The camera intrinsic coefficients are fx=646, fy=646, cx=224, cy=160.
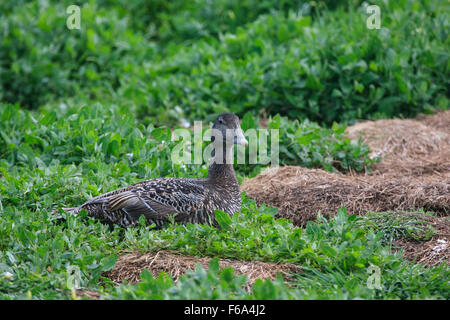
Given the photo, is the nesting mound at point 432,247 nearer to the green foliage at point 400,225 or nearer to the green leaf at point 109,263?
the green foliage at point 400,225

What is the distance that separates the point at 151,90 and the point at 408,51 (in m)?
3.43

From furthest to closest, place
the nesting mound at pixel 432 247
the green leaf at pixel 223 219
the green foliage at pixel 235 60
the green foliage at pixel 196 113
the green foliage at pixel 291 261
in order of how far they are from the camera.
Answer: the green foliage at pixel 235 60
the green leaf at pixel 223 219
the nesting mound at pixel 432 247
the green foliage at pixel 196 113
the green foliage at pixel 291 261

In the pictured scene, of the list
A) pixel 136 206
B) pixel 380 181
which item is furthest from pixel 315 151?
pixel 136 206

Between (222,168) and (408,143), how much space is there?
8.95 ft

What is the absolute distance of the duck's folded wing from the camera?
529 cm

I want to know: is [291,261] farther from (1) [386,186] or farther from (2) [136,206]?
(1) [386,186]

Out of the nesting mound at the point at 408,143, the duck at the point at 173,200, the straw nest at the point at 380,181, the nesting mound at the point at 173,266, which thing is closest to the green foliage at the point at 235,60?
the nesting mound at the point at 408,143

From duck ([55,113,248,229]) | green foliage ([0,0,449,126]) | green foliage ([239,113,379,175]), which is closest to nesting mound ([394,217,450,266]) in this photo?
duck ([55,113,248,229])

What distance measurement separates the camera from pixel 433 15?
9.59 metres

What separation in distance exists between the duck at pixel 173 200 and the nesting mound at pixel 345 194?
56 centimetres

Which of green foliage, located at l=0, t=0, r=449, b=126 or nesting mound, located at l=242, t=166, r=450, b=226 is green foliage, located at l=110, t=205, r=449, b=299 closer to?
nesting mound, located at l=242, t=166, r=450, b=226

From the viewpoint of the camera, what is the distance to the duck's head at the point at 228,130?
572 cm

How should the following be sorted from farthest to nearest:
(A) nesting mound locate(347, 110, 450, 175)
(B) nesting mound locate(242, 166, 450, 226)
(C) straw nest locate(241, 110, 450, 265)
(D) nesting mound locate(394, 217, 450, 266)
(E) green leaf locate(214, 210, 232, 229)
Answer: (A) nesting mound locate(347, 110, 450, 175) < (B) nesting mound locate(242, 166, 450, 226) < (C) straw nest locate(241, 110, 450, 265) < (E) green leaf locate(214, 210, 232, 229) < (D) nesting mound locate(394, 217, 450, 266)

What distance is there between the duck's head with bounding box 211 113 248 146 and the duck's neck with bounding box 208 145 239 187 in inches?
4.0
